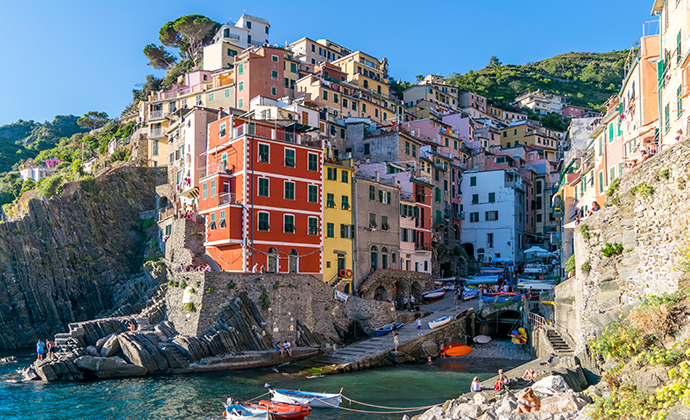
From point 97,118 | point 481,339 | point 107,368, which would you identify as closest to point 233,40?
point 97,118

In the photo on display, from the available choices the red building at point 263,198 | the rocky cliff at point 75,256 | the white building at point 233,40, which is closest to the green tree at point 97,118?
the white building at point 233,40

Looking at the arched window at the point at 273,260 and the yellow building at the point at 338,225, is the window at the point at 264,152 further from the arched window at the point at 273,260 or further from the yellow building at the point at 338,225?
the arched window at the point at 273,260

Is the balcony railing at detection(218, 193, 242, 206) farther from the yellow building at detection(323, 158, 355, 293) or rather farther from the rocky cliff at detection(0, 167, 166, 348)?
the rocky cliff at detection(0, 167, 166, 348)

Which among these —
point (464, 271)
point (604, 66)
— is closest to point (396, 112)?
point (464, 271)

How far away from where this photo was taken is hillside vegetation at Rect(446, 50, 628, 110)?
157 meters

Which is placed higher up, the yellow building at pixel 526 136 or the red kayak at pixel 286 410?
the yellow building at pixel 526 136

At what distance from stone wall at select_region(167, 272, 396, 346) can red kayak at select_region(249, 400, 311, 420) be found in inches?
594

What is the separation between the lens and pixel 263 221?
153 feet

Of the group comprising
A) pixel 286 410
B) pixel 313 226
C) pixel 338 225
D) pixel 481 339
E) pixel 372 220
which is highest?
pixel 372 220

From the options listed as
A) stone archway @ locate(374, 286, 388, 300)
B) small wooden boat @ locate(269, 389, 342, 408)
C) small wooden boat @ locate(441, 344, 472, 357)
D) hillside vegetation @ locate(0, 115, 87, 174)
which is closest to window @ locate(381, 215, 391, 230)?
stone archway @ locate(374, 286, 388, 300)

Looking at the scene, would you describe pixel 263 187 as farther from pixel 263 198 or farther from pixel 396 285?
pixel 396 285

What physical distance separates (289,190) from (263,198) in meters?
2.76

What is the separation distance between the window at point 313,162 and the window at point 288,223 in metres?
4.99

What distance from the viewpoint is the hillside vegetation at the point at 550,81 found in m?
157
